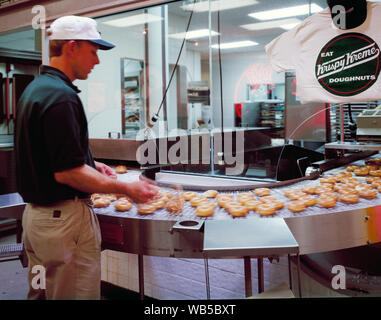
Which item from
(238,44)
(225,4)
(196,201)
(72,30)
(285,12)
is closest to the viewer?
(72,30)

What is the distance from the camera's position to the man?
133 cm

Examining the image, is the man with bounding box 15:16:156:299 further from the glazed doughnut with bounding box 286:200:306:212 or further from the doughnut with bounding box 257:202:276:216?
the glazed doughnut with bounding box 286:200:306:212

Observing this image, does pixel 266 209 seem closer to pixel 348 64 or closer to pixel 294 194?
pixel 294 194

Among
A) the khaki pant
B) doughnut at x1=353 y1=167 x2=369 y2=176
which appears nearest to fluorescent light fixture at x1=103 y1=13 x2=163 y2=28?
doughnut at x1=353 y1=167 x2=369 y2=176

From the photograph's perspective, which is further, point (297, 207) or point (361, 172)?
point (361, 172)

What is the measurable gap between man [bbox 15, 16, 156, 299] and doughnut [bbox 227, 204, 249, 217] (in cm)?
41

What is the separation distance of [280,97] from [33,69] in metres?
8.04

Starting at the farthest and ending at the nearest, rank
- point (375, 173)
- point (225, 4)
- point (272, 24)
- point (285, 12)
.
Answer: point (272, 24)
point (285, 12)
point (225, 4)
point (375, 173)

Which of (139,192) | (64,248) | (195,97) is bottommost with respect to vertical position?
(64,248)

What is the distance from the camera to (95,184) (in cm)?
137

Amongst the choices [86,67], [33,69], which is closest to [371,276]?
[86,67]

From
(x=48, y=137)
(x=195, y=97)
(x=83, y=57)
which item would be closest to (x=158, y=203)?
(x=48, y=137)

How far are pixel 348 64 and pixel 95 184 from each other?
233cm

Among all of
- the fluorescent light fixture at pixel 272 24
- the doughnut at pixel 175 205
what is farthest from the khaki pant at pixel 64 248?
the fluorescent light fixture at pixel 272 24
